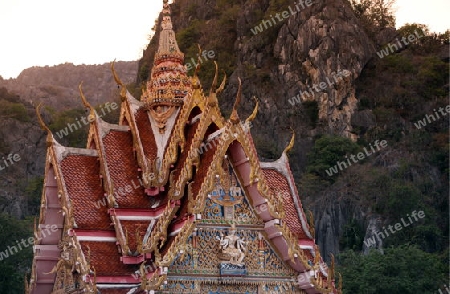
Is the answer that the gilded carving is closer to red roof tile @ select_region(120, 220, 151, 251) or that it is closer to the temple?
the temple

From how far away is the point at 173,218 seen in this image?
1645cm

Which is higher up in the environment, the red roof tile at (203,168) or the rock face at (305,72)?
the rock face at (305,72)

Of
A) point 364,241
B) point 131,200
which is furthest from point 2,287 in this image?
point 131,200
